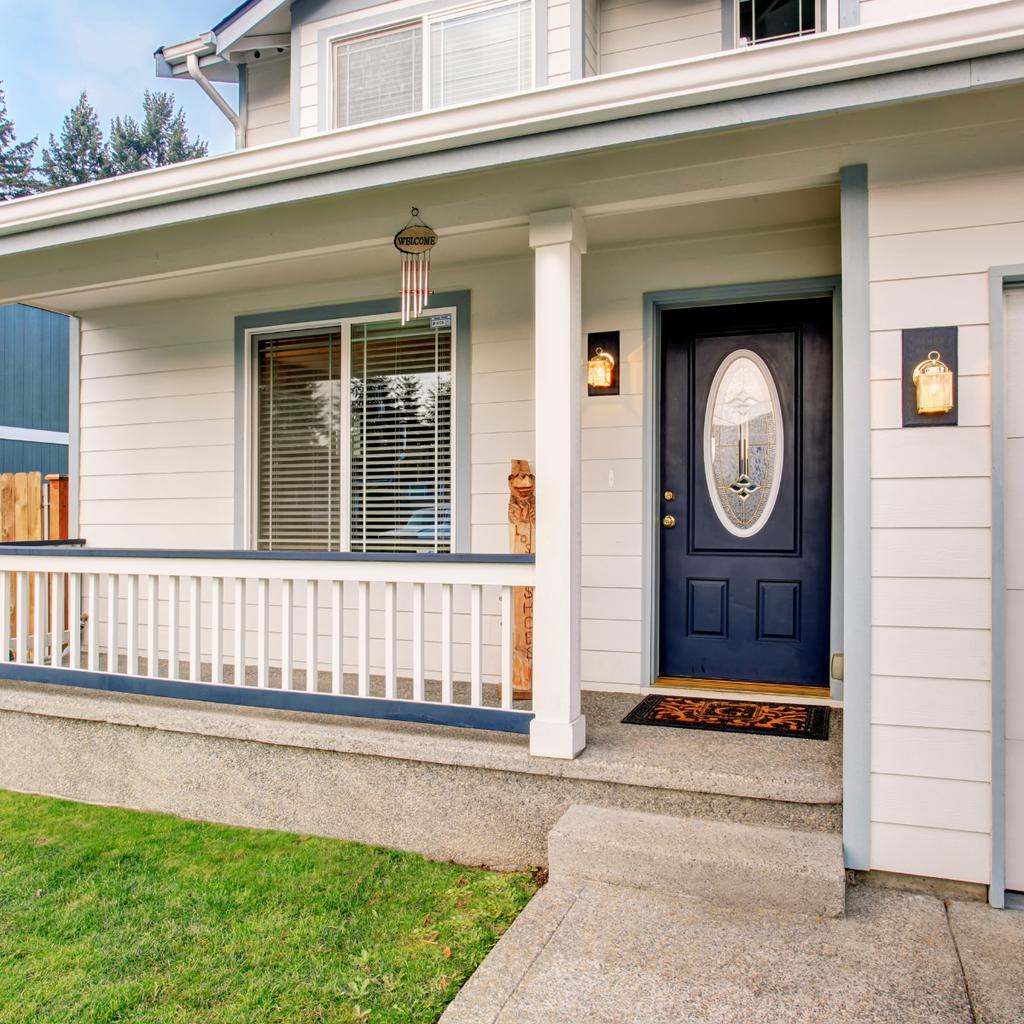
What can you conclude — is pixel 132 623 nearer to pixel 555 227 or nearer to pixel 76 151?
pixel 555 227

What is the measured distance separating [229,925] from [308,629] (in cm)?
117

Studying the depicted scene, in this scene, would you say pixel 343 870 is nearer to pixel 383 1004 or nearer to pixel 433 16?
pixel 383 1004

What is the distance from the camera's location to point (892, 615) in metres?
2.52

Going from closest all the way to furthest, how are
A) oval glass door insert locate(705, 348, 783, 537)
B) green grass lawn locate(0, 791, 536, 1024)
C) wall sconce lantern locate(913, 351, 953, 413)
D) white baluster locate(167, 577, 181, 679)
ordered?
green grass lawn locate(0, 791, 536, 1024), wall sconce lantern locate(913, 351, 953, 413), white baluster locate(167, 577, 181, 679), oval glass door insert locate(705, 348, 783, 537)

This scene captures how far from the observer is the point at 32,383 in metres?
14.6

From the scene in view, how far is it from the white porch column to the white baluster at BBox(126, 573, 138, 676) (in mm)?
1876

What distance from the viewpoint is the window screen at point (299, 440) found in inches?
183

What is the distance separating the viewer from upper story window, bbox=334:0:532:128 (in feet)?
15.5

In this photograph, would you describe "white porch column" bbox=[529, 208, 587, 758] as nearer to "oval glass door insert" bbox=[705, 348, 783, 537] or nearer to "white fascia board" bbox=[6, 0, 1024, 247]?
"white fascia board" bbox=[6, 0, 1024, 247]

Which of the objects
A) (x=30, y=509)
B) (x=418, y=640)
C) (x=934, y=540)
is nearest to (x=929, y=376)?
(x=934, y=540)

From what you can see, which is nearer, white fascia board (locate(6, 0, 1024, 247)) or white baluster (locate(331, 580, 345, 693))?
white fascia board (locate(6, 0, 1024, 247))

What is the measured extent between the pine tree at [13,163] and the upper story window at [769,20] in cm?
2560

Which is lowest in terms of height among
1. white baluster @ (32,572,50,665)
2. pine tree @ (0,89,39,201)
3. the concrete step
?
the concrete step

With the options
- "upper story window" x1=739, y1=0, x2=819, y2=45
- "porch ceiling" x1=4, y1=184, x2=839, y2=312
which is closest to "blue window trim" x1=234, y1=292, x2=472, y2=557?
"porch ceiling" x1=4, y1=184, x2=839, y2=312
